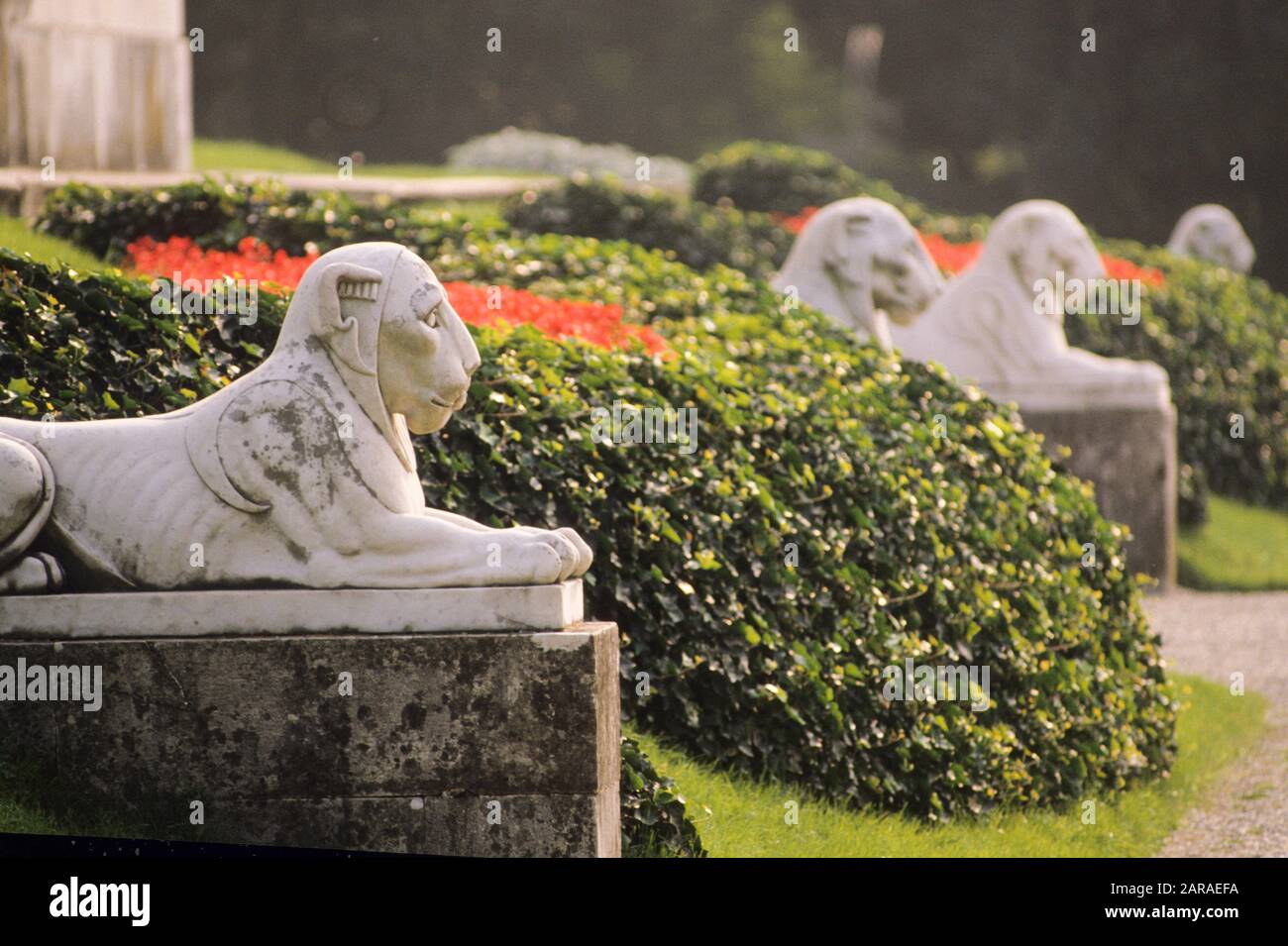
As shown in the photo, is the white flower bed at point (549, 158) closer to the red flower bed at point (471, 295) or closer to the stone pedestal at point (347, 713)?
the red flower bed at point (471, 295)

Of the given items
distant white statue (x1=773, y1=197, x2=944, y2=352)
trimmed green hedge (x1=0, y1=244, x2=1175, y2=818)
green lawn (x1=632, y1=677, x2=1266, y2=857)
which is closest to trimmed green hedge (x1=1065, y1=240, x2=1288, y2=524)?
distant white statue (x1=773, y1=197, x2=944, y2=352)

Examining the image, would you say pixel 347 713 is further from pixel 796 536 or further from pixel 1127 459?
pixel 1127 459

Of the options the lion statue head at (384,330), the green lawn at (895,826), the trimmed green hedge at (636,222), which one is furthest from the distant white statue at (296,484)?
the trimmed green hedge at (636,222)

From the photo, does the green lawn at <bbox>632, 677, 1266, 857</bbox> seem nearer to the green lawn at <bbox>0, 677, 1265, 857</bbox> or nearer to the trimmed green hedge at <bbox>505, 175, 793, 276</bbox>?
the green lawn at <bbox>0, 677, 1265, 857</bbox>

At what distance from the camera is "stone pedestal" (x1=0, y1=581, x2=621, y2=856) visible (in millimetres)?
4766

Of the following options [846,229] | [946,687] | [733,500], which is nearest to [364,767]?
[733,500]

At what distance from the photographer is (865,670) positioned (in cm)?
688

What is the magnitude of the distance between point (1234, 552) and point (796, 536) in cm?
759

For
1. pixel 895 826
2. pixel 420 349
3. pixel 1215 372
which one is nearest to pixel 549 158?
pixel 1215 372

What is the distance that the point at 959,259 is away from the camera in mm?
17969

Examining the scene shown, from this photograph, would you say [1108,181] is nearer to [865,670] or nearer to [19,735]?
[865,670]

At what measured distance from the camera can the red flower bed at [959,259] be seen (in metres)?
17.1

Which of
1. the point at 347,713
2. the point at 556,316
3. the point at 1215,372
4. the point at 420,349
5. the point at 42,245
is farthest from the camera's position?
the point at 1215,372
